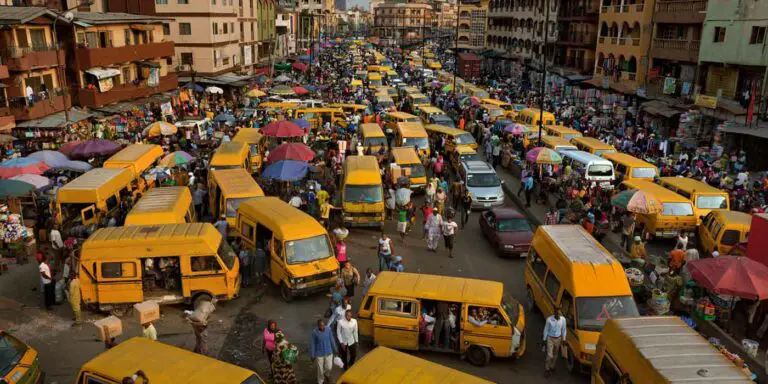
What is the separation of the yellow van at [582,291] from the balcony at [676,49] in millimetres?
28115

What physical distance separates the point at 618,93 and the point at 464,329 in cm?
3710

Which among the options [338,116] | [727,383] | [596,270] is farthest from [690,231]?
[338,116]

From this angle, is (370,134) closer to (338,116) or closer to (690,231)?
(338,116)

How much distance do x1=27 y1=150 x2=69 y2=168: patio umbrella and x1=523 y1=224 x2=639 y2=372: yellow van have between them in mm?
18206

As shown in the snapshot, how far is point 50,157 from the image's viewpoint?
2220cm

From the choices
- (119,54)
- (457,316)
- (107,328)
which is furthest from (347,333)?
(119,54)

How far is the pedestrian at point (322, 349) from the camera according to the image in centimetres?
1098

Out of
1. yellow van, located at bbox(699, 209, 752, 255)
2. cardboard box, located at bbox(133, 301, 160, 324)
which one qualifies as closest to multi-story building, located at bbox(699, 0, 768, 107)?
yellow van, located at bbox(699, 209, 752, 255)

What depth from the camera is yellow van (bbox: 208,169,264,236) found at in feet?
62.0

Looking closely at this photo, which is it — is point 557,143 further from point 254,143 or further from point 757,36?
point 254,143

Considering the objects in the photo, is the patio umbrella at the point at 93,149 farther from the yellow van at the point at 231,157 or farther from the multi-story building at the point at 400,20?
the multi-story building at the point at 400,20

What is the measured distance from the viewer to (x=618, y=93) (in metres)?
44.1

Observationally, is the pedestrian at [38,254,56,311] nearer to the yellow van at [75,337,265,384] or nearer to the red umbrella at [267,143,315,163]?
the yellow van at [75,337,265,384]

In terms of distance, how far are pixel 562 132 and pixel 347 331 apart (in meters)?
23.4
